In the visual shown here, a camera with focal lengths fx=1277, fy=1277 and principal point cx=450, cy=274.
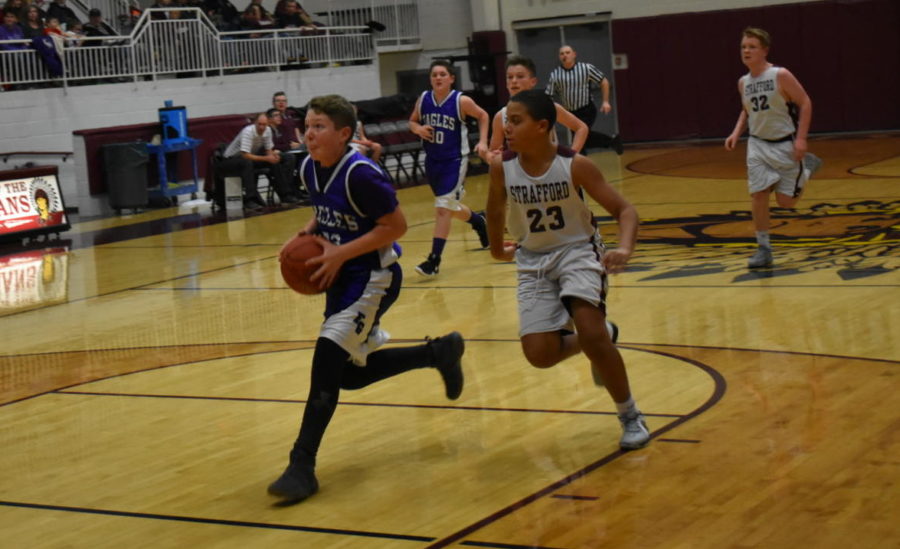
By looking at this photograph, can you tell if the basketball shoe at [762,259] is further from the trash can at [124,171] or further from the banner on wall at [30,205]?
the trash can at [124,171]

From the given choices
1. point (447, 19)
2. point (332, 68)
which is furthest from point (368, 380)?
point (447, 19)

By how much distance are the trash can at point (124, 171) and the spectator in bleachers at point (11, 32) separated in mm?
2139

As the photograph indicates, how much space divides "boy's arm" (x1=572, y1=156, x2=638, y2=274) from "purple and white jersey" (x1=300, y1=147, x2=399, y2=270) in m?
0.78

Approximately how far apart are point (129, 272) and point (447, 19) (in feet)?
48.3

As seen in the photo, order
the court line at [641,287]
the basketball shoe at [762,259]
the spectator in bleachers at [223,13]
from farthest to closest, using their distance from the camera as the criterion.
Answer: the spectator in bleachers at [223,13], the basketball shoe at [762,259], the court line at [641,287]

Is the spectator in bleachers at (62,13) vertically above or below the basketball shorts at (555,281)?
above

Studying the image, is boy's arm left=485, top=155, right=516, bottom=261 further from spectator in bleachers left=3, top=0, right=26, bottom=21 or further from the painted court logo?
spectator in bleachers left=3, top=0, right=26, bottom=21

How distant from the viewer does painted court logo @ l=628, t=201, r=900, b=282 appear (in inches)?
376

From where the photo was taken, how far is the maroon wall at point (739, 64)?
70.4 feet

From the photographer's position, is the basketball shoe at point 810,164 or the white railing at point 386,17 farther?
the white railing at point 386,17

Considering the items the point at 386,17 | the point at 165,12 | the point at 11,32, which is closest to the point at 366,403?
the point at 11,32

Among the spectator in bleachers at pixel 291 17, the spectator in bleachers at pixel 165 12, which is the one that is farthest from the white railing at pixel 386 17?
the spectator in bleachers at pixel 165 12

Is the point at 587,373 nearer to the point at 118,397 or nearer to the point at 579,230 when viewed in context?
the point at 579,230

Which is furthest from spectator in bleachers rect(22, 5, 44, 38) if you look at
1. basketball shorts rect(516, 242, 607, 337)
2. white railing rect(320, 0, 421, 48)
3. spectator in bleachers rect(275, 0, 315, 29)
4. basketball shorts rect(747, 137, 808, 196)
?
basketball shorts rect(516, 242, 607, 337)
